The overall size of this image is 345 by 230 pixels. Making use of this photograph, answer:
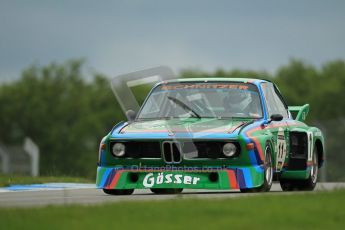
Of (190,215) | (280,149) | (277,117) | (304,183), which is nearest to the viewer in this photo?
(190,215)

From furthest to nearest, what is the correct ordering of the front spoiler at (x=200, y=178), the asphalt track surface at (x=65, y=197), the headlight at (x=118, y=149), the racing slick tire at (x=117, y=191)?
the racing slick tire at (x=117, y=191)
the headlight at (x=118, y=149)
the front spoiler at (x=200, y=178)
the asphalt track surface at (x=65, y=197)

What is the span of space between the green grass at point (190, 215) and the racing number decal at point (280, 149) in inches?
153

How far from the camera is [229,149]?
43.8 feet

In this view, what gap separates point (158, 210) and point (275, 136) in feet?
17.5

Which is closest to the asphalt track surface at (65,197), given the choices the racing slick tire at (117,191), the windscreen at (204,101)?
the racing slick tire at (117,191)

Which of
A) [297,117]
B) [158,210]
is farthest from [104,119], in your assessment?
[158,210]

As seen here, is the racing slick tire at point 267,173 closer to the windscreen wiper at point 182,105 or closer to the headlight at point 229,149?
→ the headlight at point 229,149

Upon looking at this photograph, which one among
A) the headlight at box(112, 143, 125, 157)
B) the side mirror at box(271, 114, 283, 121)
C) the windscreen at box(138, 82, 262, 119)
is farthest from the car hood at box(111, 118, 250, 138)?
the side mirror at box(271, 114, 283, 121)

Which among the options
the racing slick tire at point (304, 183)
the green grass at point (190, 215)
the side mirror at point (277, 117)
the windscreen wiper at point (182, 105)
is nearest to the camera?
the green grass at point (190, 215)

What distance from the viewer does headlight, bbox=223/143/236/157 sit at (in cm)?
1331

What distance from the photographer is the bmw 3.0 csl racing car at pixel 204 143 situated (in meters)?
13.3

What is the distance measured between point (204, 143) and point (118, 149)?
3.84 ft

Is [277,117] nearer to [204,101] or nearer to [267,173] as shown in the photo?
[267,173]

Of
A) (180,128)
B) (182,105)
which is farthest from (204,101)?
(180,128)
